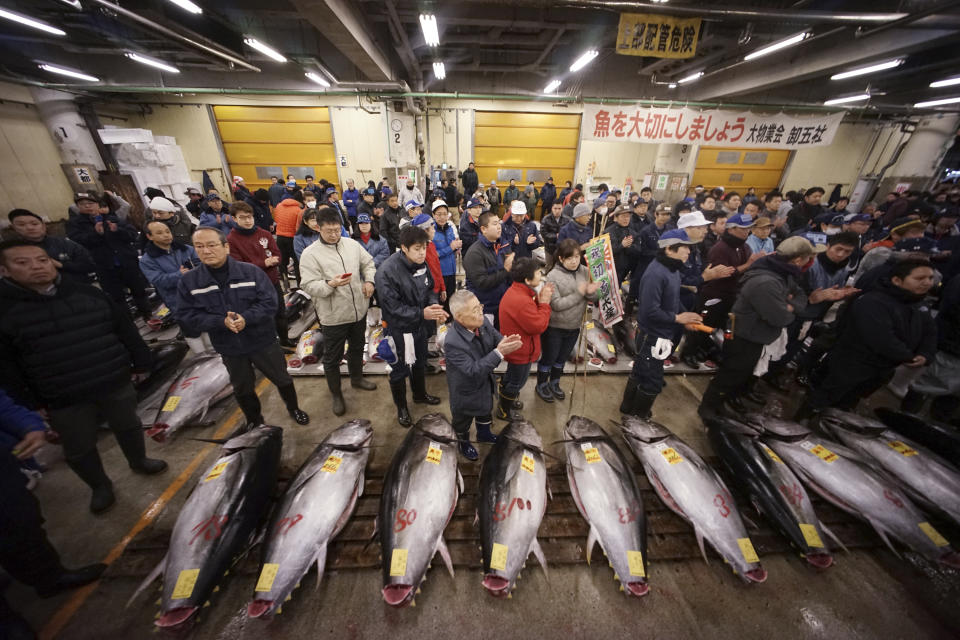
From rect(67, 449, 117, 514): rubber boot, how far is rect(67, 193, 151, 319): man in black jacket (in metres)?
3.60

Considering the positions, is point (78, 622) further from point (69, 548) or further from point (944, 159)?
point (944, 159)

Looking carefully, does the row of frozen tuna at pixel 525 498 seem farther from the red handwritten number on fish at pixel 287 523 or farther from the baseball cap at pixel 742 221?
the baseball cap at pixel 742 221

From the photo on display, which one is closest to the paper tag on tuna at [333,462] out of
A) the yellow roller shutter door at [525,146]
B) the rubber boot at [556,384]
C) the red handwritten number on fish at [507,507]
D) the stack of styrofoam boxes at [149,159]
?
the red handwritten number on fish at [507,507]

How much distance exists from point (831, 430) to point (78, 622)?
276 inches

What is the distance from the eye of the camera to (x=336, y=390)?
4266 mm

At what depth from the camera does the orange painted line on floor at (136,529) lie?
2285 mm

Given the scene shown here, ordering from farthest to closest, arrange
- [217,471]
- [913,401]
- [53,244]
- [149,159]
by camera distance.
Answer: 1. [149,159]
2. [53,244]
3. [913,401]
4. [217,471]

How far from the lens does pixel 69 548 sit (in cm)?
276

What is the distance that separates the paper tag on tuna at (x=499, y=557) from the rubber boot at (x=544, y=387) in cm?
233

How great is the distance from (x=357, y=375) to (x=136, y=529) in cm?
247

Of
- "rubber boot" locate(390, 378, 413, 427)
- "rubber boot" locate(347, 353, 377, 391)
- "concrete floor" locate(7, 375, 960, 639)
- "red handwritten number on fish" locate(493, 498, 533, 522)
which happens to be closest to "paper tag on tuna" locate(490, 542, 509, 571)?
"red handwritten number on fish" locate(493, 498, 533, 522)

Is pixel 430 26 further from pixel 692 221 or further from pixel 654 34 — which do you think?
pixel 692 221

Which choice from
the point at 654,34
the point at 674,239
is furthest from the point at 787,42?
the point at 674,239

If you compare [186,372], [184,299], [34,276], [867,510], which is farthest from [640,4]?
[186,372]
